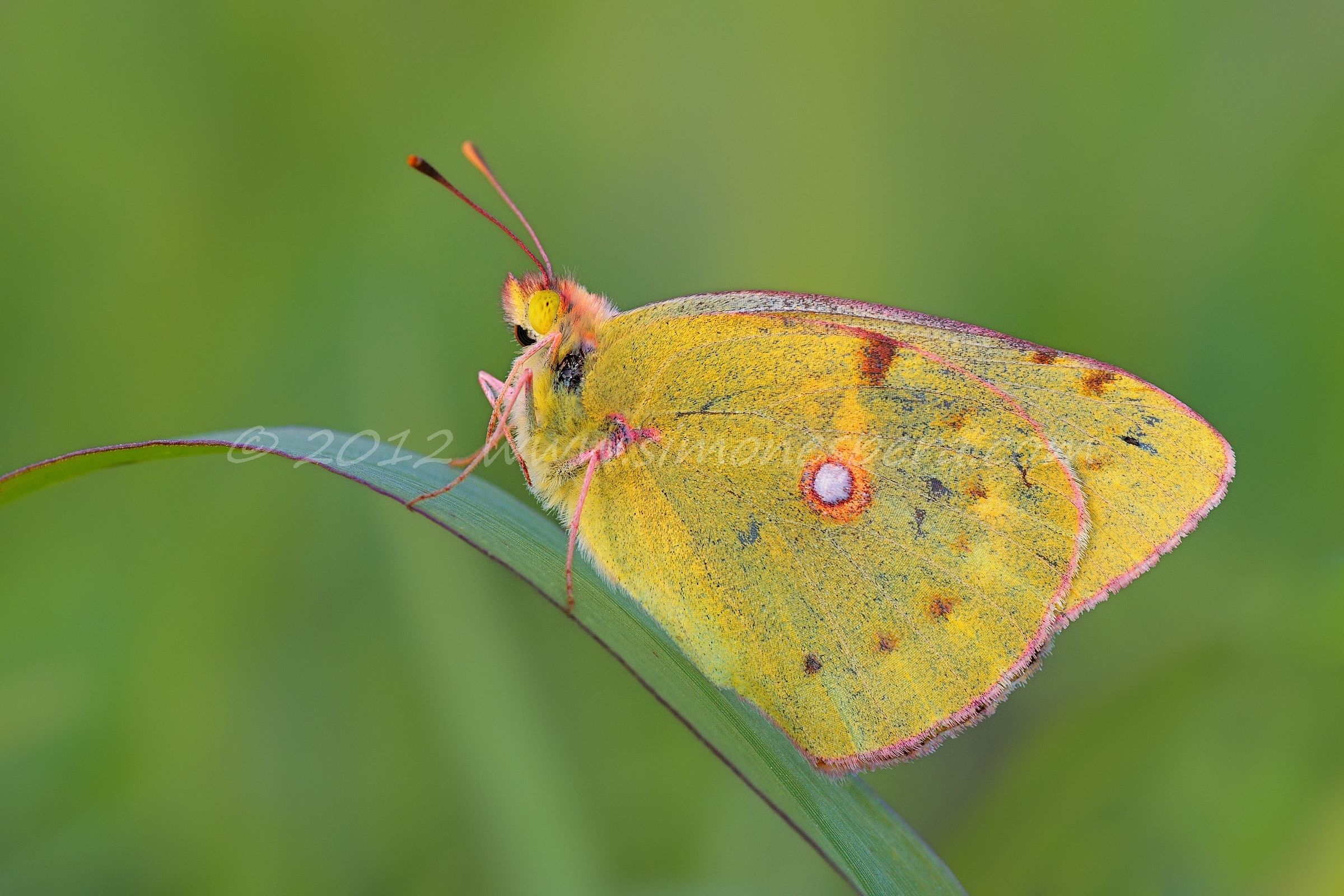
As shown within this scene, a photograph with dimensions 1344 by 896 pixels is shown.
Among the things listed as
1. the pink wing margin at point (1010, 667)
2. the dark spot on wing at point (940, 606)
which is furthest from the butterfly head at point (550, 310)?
the dark spot on wing at point (940, 606)

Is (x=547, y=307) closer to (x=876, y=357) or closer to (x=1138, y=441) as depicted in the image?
(x=876, y=357)

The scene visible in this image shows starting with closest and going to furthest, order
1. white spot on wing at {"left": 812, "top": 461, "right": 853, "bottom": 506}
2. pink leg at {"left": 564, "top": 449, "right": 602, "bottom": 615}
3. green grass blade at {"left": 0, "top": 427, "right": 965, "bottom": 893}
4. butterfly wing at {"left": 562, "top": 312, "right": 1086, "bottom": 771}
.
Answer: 1. green grass blade at {"left": 0, "top": 427, "right": 965, "bottom": 893}
2. pink leg at {"left": 564, "top": 449, "right": 602, "bottom": 615}
3. butterfly wing at {"left": 562, "top": 312, "right": 1086, "bottom": 771}
4. white spot on wing at {"left": 812, "top": 461, "right": 853, "bottom": 506}

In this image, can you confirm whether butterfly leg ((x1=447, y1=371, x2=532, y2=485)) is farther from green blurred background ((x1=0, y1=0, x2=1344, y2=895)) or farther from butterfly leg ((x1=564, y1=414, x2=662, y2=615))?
green blurred background ((x1=0, y1=0, x2=1344, y2=895))

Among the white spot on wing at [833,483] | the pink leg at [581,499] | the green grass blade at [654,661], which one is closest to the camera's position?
the green grass blade at [654,661]

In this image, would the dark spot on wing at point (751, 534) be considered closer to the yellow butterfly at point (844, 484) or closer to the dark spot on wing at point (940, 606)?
the yellow butterfly at point (844, 484)

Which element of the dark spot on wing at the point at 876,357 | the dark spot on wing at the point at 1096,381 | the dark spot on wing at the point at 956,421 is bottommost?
the dark spot on wing at the point at 1096,381

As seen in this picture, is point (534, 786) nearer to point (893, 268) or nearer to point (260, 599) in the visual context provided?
point (260, 599)

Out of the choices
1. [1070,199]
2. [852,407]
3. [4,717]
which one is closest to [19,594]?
[4,717]

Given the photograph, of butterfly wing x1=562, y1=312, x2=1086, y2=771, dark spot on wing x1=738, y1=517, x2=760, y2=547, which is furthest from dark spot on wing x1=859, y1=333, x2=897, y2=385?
dark spot on wing x1=738, y1=517, x2=760, y2=547
